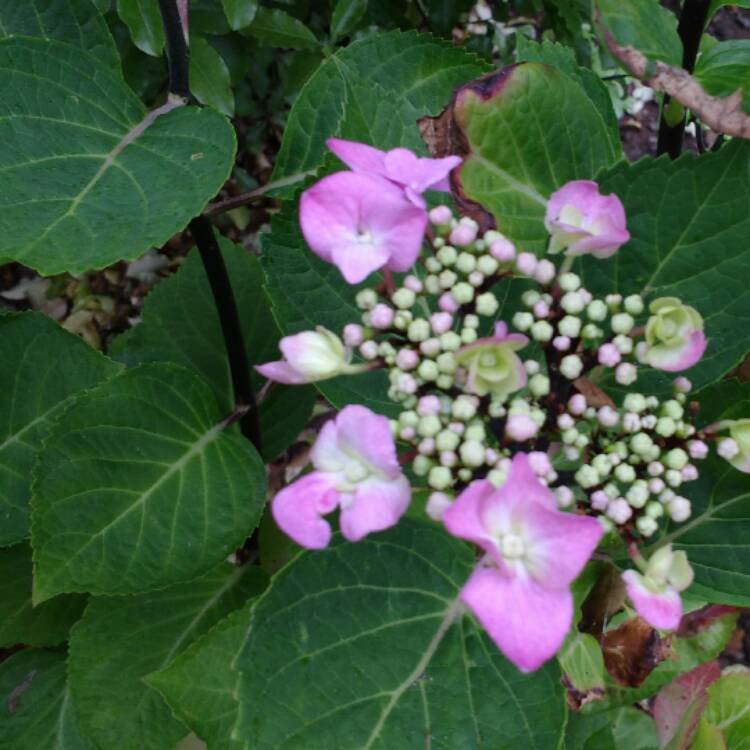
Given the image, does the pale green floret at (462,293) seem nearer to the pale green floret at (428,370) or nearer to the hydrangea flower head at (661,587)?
the pale green floret at (428,370)

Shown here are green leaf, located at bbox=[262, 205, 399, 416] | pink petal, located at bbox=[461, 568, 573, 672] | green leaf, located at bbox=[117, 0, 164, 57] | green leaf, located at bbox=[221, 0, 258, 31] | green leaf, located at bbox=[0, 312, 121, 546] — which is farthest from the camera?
green leaf, located at bbox=[221, 0, 258, 31]

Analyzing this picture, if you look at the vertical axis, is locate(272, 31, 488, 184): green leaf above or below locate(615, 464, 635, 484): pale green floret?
above

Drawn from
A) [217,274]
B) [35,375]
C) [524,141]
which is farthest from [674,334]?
[35,375]

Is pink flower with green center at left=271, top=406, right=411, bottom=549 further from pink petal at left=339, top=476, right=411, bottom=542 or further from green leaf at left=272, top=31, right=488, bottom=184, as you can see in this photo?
green leaf at left=272, top=31, right=488, bottom=184

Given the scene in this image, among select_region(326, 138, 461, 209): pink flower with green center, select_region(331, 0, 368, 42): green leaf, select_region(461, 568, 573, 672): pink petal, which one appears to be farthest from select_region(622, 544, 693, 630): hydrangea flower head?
select_region(331, 0, 368, 42): green leaf

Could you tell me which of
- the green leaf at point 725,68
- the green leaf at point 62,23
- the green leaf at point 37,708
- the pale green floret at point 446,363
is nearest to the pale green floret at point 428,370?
the pale green floret at point 446,363

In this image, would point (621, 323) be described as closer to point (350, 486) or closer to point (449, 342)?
point (449, 342)
